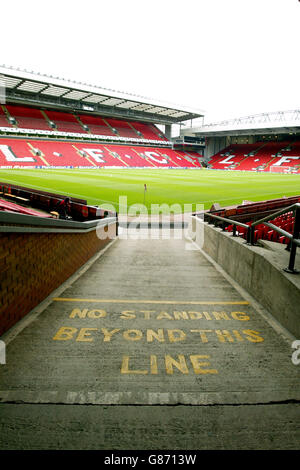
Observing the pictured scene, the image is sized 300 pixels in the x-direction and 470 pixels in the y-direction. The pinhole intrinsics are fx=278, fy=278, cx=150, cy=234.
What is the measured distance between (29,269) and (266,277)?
131 inches

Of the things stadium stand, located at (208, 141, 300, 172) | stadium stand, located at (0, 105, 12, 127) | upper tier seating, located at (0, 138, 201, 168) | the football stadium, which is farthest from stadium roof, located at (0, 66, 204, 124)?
the football stadium

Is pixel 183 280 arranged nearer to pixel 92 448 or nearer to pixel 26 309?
pixel 26 309

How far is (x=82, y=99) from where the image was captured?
203ft

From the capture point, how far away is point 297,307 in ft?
10.3

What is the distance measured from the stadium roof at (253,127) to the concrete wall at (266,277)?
2371 inches

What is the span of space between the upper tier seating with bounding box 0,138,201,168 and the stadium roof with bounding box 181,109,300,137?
11.8 metres

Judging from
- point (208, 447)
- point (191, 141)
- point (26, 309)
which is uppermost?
point (191, 141)

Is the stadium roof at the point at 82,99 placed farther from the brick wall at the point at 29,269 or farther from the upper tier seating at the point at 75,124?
the brick wall at the point at 29,269

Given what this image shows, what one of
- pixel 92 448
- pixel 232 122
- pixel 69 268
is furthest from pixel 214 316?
pixel 232 122

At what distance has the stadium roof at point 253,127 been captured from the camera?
56816 mm

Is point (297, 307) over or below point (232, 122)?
below

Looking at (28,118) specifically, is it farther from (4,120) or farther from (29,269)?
(29,269)

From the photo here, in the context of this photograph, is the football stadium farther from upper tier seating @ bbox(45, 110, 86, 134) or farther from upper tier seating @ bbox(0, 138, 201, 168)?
upper tier seating @ bbox(45, 110, 86, 134)

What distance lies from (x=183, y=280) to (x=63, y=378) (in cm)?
325
